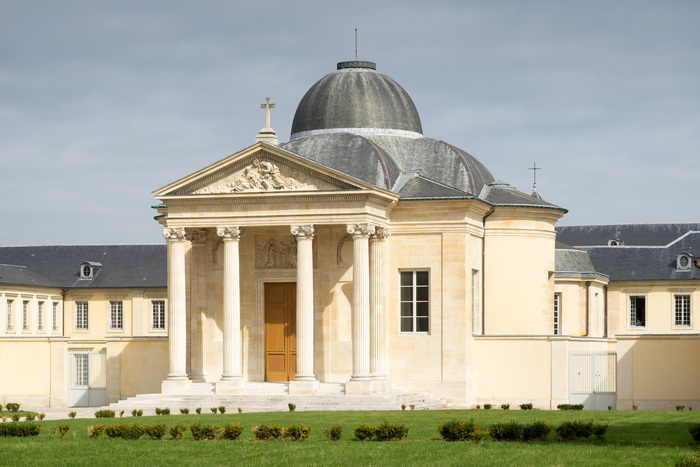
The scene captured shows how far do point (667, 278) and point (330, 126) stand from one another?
1247 inches

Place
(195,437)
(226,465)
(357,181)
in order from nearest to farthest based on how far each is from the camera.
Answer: (226,465), (195,437), (357,181)

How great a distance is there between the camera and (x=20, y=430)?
2928 cm

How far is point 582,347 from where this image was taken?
44.2m

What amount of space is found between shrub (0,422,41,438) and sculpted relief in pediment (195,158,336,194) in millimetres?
14625

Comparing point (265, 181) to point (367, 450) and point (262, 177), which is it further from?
point (367, 450)

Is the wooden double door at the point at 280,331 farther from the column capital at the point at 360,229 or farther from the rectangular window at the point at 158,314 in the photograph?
the rectangular window at the point at 158,314

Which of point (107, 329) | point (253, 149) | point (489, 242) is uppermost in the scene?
point (253, 149)

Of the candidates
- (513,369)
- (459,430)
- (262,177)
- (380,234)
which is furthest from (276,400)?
(459,430)

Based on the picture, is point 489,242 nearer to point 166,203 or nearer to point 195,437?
point 166,203

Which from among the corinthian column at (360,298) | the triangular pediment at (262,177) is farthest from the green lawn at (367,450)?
the triangular pediment at (262,177)

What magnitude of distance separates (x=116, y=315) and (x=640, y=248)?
35.1 metres

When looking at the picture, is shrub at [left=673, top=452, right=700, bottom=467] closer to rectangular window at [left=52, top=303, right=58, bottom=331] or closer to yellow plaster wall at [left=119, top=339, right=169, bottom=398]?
yellow plaster wall at [left=119, top=339, right=169, bottom=398]

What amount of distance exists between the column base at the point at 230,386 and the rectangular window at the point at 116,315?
38470mm

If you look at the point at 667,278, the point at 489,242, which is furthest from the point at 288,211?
the point at 667,278
